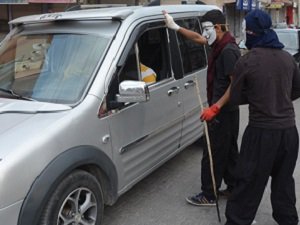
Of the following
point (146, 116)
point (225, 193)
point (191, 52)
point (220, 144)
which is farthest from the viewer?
point (191, 52)

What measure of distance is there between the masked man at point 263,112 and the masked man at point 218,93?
61 cm

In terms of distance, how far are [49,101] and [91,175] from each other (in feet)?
2.14

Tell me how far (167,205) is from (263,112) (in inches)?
62.0

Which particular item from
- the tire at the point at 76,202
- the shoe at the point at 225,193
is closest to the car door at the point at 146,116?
the tire at the point at 76,202

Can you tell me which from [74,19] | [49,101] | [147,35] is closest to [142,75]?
[147,35]

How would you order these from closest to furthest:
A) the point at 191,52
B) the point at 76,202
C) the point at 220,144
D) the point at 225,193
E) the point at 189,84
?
the point at 76,202
the point at 220,144
the point at 225,193
the point at 189,84
the point at 191,52

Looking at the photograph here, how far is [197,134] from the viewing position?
5.52 m

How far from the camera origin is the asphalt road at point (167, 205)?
13.5 ft

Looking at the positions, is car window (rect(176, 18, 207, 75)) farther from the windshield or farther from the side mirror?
the side mirror

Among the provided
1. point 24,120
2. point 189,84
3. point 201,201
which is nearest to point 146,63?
point 189,84

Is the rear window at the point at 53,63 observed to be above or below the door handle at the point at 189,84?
above

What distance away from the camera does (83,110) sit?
3.35m

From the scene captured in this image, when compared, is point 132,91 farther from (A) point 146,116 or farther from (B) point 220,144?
(B) point 220,144

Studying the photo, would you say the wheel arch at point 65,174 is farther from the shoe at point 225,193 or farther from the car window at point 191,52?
the car window at point 191,52
